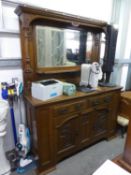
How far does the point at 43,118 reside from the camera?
1440mm

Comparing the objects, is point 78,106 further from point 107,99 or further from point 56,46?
point 56,46

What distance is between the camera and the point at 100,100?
1.87 meters

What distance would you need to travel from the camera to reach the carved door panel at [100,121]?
75.8 inches

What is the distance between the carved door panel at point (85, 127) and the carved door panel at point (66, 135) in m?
0.08

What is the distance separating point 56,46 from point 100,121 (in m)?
1.20

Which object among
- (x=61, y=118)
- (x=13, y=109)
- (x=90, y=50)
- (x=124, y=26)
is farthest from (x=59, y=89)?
(x=124, y=26)

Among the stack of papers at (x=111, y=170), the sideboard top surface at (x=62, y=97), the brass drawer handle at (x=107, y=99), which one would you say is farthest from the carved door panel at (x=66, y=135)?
the stack of papers at (x=111, y=170)

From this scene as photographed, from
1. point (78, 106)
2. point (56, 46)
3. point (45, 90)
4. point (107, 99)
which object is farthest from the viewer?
point (107, 99)

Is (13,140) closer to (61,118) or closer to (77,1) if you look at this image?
(61,118)

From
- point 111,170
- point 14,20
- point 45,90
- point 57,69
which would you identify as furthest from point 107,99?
point 14,20

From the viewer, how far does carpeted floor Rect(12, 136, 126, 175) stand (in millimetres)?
1663

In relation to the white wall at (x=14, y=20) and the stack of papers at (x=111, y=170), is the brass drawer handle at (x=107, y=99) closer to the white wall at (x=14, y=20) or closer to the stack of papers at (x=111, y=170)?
the stack of papers at (x=111, y=170)

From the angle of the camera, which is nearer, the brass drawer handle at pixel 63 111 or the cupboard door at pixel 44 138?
the cupboard door at pixel 44 138

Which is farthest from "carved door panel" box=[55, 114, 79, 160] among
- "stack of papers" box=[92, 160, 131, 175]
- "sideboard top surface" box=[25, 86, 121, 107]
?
"stack of papers" box=[92, 160, 131, 175]
